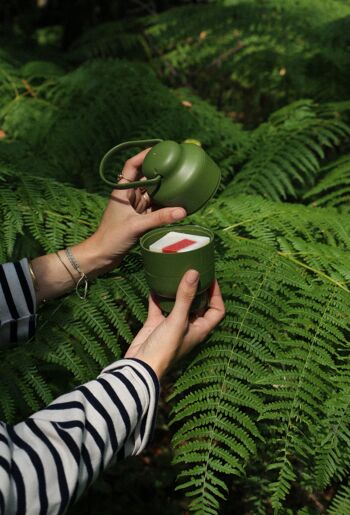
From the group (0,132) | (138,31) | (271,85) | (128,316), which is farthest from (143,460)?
(138,31)

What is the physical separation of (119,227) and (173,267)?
39 cm

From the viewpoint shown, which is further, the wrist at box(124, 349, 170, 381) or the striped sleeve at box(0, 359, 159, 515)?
the wrist at box(124, 349, 170, 381)

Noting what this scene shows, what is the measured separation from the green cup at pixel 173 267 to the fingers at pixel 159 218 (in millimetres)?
26

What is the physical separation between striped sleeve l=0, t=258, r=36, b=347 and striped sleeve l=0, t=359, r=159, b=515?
0.43m

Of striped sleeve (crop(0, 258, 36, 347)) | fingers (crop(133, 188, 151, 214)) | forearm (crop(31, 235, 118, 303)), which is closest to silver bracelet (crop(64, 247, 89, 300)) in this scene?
forearm (crop(31, 235, 118, 303))

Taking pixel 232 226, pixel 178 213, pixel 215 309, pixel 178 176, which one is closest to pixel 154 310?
pixel 215 309

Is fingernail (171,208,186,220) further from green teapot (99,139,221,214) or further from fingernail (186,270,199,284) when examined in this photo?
fingernail (186,270,199,284)

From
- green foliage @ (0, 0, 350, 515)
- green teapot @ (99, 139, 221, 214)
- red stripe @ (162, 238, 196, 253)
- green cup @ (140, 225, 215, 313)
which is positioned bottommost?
green foliage @ (0, 0, 350, 515)

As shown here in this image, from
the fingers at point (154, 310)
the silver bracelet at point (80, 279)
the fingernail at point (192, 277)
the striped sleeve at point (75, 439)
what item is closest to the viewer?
the striped sleeve at point (75, 439)

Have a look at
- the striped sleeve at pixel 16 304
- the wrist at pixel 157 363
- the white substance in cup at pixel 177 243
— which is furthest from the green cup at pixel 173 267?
the striped sleeve at pixel 16 304

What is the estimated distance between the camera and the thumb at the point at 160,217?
59.3 inches

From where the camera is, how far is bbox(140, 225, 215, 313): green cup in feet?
4.46

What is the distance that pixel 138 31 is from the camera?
5.46 meters

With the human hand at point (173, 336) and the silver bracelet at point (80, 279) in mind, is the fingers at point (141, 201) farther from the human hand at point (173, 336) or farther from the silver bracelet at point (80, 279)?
the human hand at point (173, 336)
